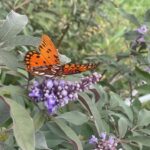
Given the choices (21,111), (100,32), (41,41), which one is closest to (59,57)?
(41,41)

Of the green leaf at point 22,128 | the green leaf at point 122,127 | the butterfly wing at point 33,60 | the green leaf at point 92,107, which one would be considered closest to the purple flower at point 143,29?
the green leaf at point 122,127

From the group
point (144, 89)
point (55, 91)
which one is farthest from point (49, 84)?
point (144, 89)

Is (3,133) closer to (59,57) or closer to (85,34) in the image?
(59,57)

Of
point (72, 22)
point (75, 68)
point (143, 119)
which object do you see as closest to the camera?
point (75, 68)

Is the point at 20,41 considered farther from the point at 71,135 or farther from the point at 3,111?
the point at 71,135

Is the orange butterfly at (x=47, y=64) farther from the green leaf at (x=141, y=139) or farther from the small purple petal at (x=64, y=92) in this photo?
the green leaf at (x=141, y=139)

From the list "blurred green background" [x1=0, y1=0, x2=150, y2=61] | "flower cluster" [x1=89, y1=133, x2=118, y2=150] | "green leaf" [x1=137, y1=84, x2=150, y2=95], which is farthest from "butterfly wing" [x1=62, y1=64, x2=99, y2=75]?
"blurred green background" [x1=0, y1=0, x2=150, y2=61]
